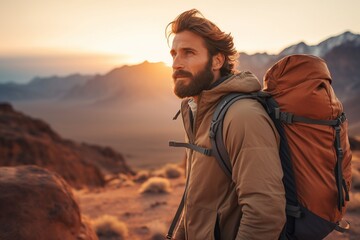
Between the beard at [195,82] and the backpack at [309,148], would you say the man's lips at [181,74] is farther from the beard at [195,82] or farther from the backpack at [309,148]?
the backpack at [309,148]

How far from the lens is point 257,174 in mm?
1590

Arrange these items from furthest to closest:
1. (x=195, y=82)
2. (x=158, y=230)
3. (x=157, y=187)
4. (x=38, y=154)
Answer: (x=38, y=154) < (x=157, y=187) < (x=158, y=230) < (x=195, y=82)

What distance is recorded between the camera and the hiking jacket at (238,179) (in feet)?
5.23

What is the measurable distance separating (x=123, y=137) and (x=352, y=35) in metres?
66.0

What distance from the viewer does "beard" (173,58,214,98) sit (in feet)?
6.89

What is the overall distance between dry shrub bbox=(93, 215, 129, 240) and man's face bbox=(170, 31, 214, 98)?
481cm

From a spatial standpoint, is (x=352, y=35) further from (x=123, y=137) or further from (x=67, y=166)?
(x=67, y=166)

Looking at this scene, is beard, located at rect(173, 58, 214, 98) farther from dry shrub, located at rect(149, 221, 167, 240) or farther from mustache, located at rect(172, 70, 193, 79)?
dry shrub, located at rect(149, 221, 167, 240)

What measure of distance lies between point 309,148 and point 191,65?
2.97 feet

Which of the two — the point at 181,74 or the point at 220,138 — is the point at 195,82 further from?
the point at 220,138

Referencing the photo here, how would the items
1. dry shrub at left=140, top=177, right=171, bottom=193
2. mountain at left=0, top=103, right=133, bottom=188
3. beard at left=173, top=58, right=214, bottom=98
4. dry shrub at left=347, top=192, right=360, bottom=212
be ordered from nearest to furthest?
beard at left=173, top=58, right=214, bottom=98, dry shrub at left=347, top=192, right=360, bottom=212, dry shrub at left=140, top=177, right=171, bottom=193, mountain at left=0, top=103, right=133, bottom=188

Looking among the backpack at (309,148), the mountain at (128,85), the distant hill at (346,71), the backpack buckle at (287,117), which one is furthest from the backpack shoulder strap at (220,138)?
the mountain at (128,85)

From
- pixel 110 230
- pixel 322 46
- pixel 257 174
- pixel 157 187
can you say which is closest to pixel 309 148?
pixel 257 174

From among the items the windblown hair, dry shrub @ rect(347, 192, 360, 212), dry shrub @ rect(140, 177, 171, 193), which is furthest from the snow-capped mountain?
Result: the windblown hair
